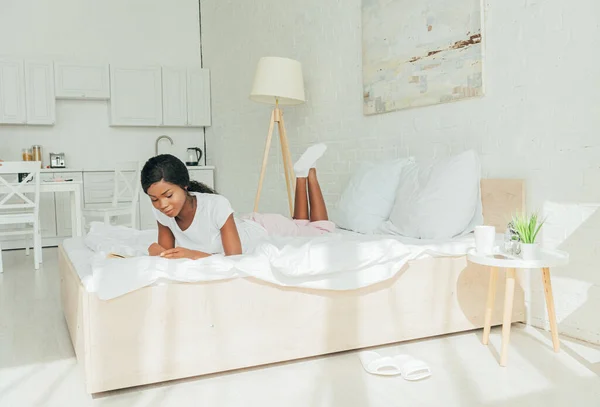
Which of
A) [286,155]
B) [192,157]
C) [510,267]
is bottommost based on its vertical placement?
[510,267]

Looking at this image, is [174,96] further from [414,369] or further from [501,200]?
[414,369]

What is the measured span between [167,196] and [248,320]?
59 centimetres

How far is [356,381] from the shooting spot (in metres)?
2.04

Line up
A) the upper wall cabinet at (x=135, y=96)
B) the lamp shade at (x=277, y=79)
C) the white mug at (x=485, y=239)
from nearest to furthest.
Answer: the white mug at (x=485, y=239)
the lamp shade at (x=277, y=79)
the upper wall cabinet at (x=135, y=96)

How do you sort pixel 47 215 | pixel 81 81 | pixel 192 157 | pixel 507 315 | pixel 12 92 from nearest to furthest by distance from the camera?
pixel 507 315 → pixel 12 92 → pixel 47 215 → pixel 81 81 → pixel 192 157

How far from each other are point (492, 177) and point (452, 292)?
2.36 feet

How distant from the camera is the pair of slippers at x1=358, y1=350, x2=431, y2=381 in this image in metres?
2.05

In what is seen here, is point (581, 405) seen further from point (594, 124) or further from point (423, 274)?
point (594, 124)

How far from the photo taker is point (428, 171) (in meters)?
3.01

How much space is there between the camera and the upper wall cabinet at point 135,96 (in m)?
6.34

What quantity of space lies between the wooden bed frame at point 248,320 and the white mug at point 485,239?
25cm

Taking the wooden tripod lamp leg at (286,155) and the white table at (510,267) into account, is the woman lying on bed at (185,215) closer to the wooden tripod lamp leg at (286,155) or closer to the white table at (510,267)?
the white table at (510,267)

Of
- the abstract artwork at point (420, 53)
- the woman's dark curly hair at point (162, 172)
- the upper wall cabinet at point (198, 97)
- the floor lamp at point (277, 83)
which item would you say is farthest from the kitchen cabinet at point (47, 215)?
the woman's dark curly hair at point (162, 172)

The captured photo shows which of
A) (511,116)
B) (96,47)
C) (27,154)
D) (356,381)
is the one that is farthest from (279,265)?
(96,47)
